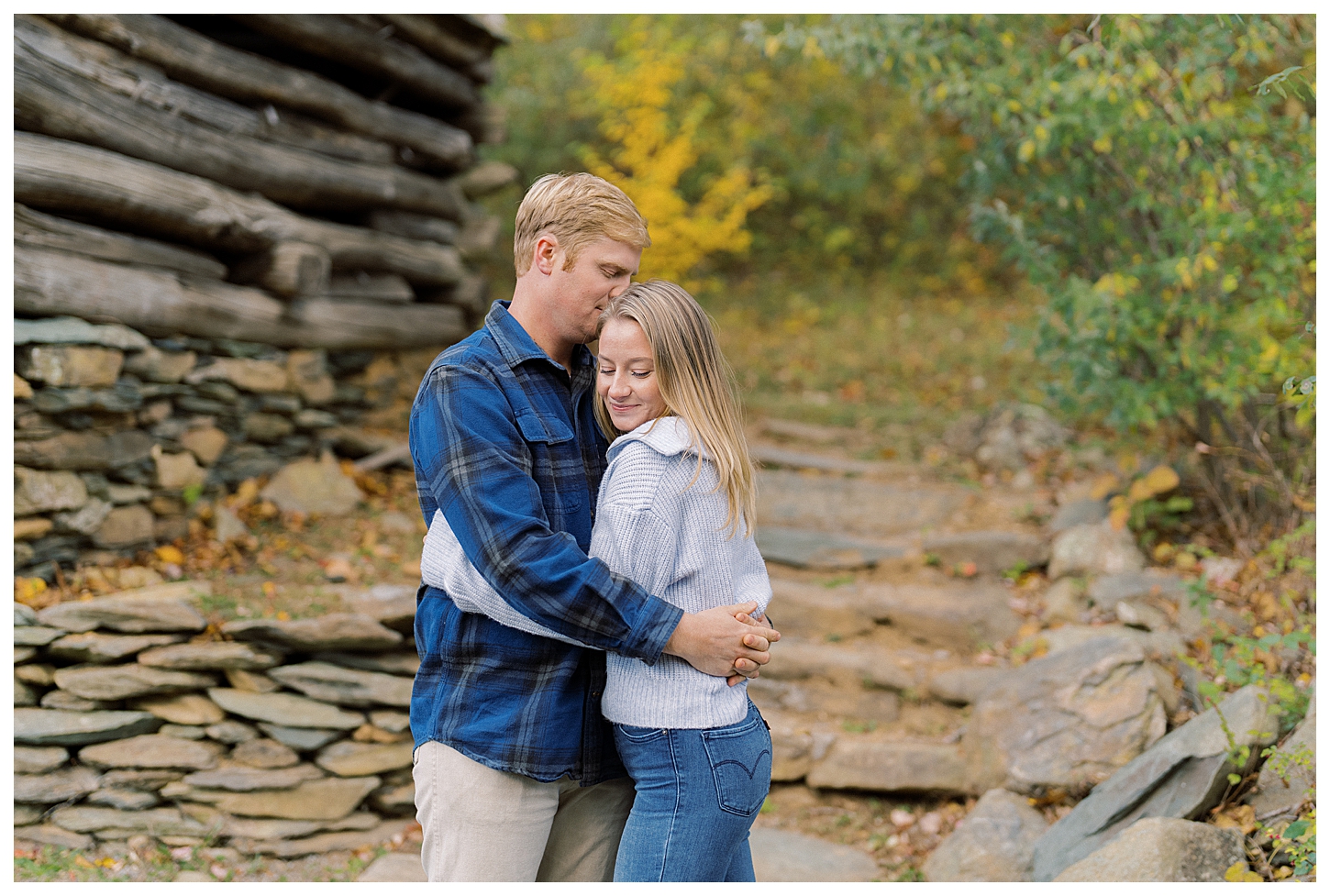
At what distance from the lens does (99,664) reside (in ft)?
13.1

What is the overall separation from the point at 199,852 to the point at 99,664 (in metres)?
0.86

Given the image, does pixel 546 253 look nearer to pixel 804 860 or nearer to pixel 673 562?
pixel 673 562

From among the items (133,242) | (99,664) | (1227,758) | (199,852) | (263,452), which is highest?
(133,242)

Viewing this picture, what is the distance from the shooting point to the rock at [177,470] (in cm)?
477

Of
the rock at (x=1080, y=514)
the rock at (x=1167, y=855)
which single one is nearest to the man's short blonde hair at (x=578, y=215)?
the rock at (x=1167, y=855)

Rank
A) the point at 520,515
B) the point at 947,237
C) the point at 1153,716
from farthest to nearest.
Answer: the point at 947,237
the point at 1153,716
the point at 520,515

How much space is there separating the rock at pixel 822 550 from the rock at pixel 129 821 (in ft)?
9.92

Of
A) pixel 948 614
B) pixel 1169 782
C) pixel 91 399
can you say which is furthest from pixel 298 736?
pixel 1169 782

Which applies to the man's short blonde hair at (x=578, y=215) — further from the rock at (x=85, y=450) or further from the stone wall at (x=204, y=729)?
the rock at (x=85, y=450)

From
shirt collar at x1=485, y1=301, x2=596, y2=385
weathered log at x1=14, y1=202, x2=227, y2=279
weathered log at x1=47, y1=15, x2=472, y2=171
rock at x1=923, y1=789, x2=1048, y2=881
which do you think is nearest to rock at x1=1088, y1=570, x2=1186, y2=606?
rock at x1=923, y1=789, x2=1048, y2=881

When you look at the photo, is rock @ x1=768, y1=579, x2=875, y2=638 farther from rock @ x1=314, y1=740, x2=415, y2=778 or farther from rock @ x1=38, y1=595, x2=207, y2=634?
rock @ x1=38, y1=595, x2=207, y2=634

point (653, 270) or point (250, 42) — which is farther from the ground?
point (250, 42)
